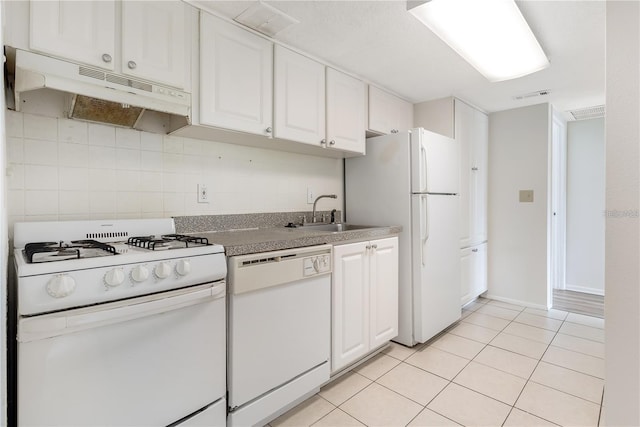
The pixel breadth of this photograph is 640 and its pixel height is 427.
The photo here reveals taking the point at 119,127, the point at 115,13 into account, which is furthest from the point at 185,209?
the point at 115,13

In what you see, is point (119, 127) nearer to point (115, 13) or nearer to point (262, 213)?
point (115, 13)

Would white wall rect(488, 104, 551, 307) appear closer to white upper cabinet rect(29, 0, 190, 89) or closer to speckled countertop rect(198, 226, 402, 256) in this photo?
speckled countertop rect(198, 226, 402, 256)

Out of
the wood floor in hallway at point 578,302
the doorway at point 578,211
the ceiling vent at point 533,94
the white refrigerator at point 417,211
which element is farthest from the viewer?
the doorway at point 578,211

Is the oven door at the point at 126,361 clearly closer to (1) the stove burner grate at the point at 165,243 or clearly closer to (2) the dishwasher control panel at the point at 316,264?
(1) the stove burner grate at the point at 165,243

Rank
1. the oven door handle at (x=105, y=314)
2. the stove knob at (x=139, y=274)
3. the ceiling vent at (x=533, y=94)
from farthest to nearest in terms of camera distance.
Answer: the ceiling vent at (x=533, y=94), the stove knob at (x=139, y=274), the oven door handle at (x=105, y=314)

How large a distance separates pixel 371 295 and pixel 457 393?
72cm

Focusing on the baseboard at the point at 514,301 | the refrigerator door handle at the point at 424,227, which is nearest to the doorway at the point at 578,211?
the baseboard at the point at 514,301

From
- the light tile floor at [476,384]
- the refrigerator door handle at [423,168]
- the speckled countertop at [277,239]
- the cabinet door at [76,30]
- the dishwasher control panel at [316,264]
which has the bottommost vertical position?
the light tile floor at [476,384]

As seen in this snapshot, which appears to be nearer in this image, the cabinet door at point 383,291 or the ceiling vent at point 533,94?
the cabinet door at point 383,291

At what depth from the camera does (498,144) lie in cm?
352

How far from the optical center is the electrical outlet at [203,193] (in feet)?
6.25

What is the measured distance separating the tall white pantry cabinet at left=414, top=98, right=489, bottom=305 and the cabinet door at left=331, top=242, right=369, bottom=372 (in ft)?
4.93

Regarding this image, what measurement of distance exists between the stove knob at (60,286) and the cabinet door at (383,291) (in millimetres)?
1573

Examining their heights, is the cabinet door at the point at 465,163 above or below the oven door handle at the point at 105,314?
above
